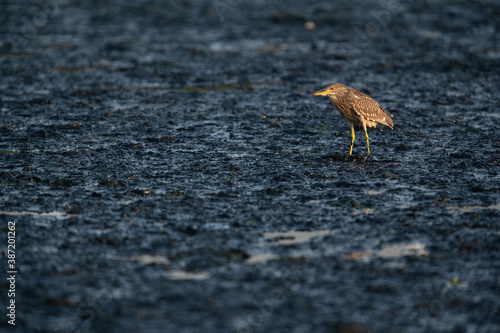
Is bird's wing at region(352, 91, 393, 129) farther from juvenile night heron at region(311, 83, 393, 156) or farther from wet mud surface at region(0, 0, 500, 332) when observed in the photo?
wet mud surface at region(0, 0, 500, 332)

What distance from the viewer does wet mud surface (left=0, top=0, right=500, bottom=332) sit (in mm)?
6137

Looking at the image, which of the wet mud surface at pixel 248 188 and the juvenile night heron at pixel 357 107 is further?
the juvenile night heron at pixel 357 107

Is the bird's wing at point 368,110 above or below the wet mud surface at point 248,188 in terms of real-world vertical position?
above

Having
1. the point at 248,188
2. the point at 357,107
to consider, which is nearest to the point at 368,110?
the point at 357,107

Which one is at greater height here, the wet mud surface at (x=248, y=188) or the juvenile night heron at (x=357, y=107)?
the juvenile night heron at (x=357, y=107)

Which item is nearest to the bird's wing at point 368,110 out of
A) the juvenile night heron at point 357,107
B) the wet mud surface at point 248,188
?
the juvenile night heron at point 357,107

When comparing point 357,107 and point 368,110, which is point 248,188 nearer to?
point 357,107

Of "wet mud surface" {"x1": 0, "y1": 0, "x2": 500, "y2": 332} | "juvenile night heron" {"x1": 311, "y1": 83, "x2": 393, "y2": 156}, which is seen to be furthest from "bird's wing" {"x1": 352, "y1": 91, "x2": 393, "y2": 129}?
"wet mud surface" {"x1": 0, "y1": 0, "x2": 500, "y2": 332}

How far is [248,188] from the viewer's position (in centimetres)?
907

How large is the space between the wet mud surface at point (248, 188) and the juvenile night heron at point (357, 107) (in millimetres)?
441

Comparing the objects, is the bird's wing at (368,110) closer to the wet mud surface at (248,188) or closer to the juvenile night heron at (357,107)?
the juvenile night heron at (357,107)

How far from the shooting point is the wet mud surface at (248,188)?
242 inches

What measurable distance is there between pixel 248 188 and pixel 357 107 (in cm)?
269

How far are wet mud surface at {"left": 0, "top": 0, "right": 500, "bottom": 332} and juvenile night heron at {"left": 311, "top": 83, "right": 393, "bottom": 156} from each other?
0.44m
